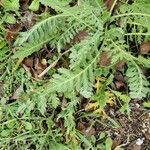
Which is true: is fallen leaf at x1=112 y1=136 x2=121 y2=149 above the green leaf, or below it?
below

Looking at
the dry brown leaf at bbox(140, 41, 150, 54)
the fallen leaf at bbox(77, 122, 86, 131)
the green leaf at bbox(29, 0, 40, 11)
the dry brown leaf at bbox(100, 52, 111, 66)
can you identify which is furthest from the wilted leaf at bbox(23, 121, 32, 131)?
the dry brown leaf at bbox(140, 41, 150, 54)

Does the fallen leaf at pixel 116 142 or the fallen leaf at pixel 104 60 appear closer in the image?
the fallen leaf at pixel 104 60

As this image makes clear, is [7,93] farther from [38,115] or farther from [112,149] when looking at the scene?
[112,149]

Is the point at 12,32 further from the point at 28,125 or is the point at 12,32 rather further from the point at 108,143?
the point at 108,143

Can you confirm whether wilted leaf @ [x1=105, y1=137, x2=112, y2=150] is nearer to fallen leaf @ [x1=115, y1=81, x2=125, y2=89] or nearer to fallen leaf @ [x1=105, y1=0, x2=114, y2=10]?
fallen leaf @ [x1=115, y1=81, x2=125, y2=89]

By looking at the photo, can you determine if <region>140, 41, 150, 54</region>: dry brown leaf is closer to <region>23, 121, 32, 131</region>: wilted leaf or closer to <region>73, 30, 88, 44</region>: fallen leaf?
<region>73, 30, 88, 44</region>: fallen leaf

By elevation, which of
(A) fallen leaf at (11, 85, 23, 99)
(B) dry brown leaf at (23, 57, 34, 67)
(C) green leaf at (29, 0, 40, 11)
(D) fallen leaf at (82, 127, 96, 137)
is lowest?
(D) fallen leaf at (82, 127, 96, 137)

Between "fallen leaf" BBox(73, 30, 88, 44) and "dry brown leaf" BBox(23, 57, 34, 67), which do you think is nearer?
"fallen leaf" BBox(73, 30, 88, 44)

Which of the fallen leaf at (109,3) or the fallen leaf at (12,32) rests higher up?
the fallen leaf at (109,3)

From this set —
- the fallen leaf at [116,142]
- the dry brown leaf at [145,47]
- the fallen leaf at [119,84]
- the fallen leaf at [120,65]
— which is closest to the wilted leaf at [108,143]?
the fallen leaf at [116,142]

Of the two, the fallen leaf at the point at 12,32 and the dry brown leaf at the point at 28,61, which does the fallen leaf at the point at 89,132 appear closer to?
the dry brown leaf at the point at 28,61

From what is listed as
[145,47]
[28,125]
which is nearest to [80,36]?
[145,47]
